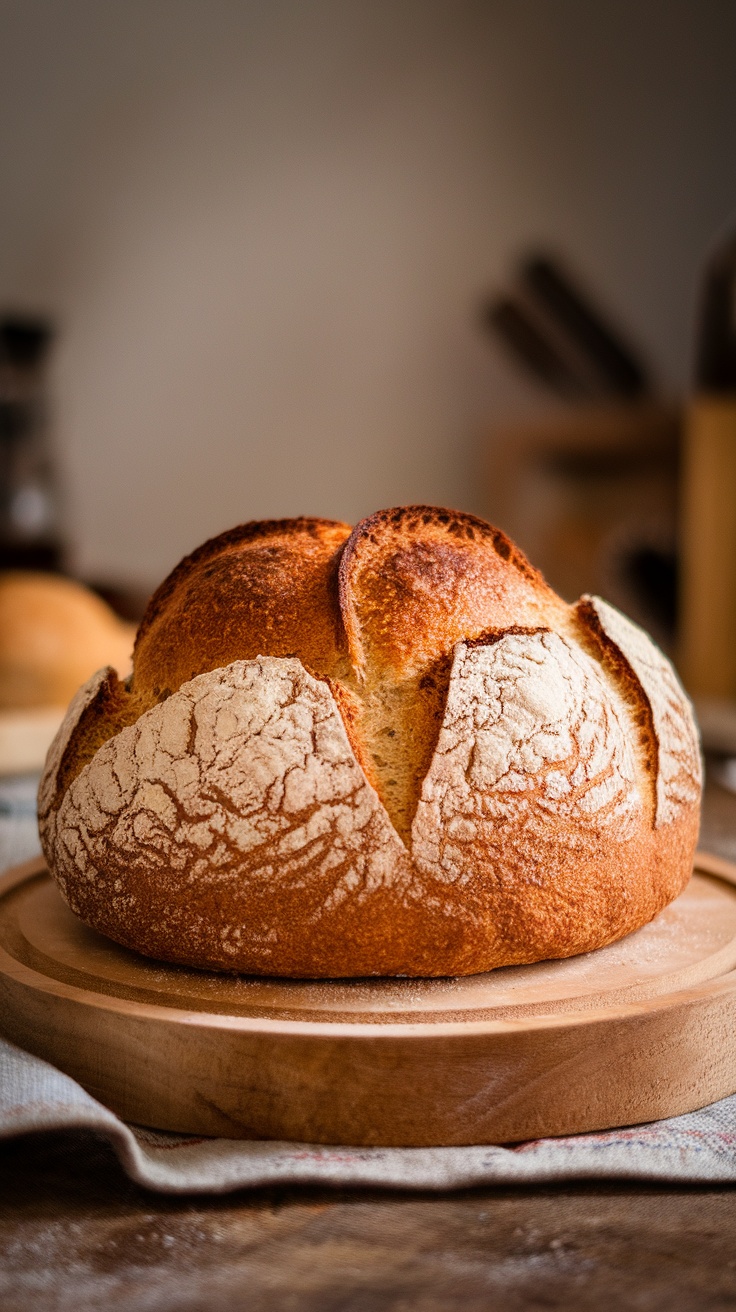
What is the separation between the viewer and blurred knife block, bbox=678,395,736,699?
10.5 feet

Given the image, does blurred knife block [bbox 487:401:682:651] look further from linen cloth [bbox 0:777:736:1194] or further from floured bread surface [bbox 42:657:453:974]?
linen cloth [bbox 0:777:736:1194]

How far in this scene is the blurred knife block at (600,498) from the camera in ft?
11.4

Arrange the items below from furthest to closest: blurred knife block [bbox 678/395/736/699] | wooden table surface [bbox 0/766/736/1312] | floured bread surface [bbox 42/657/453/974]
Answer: blurred knife block [bbox 678/395/736/699]
floured bread surface [bbox 42/657/453/974]
wooden table surface [bbox 0/766/736/1312]

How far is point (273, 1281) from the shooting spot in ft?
2.29

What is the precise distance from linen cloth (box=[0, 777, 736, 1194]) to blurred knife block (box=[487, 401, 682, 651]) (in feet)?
8.63

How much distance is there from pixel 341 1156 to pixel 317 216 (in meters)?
3.34

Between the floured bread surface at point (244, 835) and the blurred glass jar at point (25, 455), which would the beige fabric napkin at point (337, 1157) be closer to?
the floured bread surface at point (244, 835)

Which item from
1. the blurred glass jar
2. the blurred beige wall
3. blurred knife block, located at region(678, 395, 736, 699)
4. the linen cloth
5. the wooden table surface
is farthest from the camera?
the blurred beige wall

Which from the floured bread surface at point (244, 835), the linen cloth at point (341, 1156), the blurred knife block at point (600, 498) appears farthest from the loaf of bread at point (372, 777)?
the blurred knife block at point (600, 498)

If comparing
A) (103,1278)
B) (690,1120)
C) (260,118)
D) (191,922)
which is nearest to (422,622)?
(191,922)

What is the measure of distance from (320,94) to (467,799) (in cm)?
324

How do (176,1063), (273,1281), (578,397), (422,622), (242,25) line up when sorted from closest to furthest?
(273,1281) → (176,1063) → (422,622) → (242,25) → (578,397)

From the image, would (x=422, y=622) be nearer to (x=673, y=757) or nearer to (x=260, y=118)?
(x=673, y=757)

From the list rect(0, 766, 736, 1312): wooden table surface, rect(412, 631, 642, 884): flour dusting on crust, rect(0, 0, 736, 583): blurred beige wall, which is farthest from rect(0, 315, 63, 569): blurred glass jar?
rect(0, 766, 736, 1312): wooden table surface
